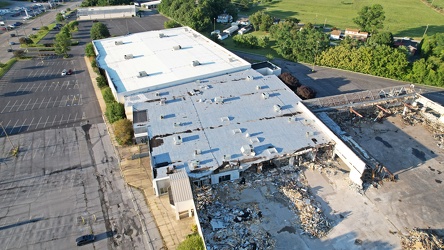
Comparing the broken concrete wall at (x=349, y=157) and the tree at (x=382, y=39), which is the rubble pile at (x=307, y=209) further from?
the tree at (x=382, y=39)

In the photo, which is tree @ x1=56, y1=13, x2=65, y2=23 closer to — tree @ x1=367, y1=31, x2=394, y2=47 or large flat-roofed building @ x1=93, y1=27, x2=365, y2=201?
large flat-roofed building @ x1=93, y1=27, x2=365, y2=201

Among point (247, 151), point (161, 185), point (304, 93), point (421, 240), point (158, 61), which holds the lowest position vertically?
point (421, 240)

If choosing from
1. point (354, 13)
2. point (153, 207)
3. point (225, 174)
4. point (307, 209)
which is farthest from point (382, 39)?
point (153, 207)

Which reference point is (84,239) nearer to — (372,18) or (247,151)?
(247,151)

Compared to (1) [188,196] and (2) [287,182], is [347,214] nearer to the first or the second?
(2) [287,182]

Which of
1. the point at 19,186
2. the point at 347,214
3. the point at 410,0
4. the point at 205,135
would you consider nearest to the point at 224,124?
the point at 205,135

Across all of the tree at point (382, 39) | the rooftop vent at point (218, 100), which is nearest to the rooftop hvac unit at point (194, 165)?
the rooftop vent at point (218, 100)

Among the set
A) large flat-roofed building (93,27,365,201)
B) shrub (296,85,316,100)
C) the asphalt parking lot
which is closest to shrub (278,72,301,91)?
large flat-roofed building (93,27,365,201)
